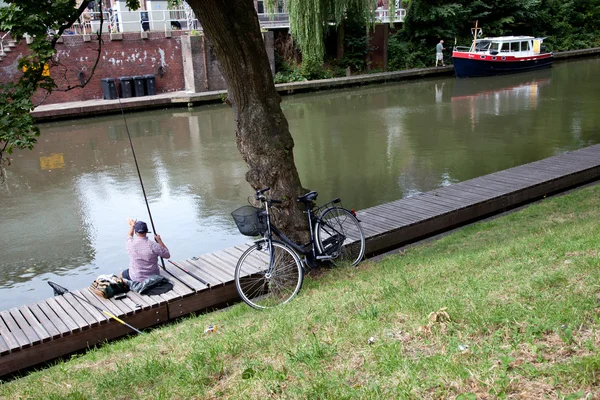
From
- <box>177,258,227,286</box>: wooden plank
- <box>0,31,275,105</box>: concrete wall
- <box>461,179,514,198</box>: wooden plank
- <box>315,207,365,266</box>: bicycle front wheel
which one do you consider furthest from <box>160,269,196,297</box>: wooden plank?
<box>0,31,275,105</box>: concrete wall

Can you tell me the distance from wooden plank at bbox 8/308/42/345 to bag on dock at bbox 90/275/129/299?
2.60 ft

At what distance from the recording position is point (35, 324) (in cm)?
632

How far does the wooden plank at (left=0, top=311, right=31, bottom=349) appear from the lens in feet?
19.5

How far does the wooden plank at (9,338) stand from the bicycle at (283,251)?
2.13 meters

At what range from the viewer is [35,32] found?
6.25 metres

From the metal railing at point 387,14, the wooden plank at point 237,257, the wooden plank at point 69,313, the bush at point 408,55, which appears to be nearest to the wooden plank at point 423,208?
the wooden plank at point 237,257

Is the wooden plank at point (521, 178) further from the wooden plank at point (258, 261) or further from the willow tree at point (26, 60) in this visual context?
the willow tree at point (26, 60)

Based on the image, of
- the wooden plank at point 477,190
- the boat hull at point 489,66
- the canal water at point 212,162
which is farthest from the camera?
the boat hull at point 489,66

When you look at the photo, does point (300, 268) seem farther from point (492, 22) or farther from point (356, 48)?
point (492, 22)

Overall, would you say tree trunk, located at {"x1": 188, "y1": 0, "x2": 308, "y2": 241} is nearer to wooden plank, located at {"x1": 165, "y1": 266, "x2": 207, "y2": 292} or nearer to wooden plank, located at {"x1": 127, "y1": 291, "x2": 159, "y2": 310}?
wooden plank, located at {"x1": 165, "y1": 266, "x2": 207, "y2": 292}

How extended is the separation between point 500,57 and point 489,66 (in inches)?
31.6

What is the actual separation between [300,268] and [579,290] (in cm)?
275

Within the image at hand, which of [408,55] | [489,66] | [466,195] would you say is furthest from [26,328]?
[408,55]

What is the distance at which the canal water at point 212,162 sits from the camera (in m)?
10.1
